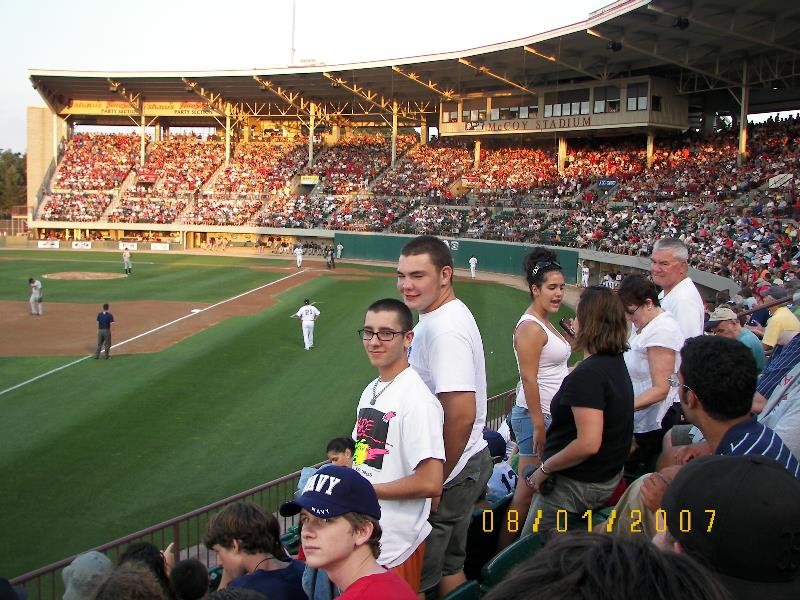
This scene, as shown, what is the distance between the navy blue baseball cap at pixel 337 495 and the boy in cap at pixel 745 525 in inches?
54.2

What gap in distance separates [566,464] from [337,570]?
5.63ft

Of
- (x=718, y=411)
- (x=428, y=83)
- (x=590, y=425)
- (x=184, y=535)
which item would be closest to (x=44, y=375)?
(x=184, y=535)

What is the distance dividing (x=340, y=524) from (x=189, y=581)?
2076 millimetres

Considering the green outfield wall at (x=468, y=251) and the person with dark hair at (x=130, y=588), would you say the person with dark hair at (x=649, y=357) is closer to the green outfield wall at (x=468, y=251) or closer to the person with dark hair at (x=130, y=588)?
the person with dark hair at (x=130, y=588)

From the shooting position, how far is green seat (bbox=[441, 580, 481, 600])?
401 centimetres

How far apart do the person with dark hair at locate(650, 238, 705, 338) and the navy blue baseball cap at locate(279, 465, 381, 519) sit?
180 inches

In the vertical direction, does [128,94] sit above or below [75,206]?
above

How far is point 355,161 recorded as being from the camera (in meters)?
62.7

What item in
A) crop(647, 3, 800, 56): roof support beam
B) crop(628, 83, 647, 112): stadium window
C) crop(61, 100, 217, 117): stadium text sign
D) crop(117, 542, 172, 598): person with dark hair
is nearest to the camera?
crop(117, 542, 172, 598): person with dark hair

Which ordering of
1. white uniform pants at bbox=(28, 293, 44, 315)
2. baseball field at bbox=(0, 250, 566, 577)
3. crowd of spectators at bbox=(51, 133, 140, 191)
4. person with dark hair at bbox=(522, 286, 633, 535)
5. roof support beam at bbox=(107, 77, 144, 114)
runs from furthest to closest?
crowd of spectators at bbox=(51, 133, 140, 191), roof support beam at bbox=(107, 77, 144, 114), white uniform pants at bbox=(28, 293, 44, 315), baseball field at bbox=(0, 250, 566, 577), person with dark hair at bbox=(522, 286, 633, 535)

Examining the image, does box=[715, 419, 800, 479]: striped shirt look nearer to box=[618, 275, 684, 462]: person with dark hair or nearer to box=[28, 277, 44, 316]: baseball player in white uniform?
box=[618, 275, 684, 462]: person with dark hair

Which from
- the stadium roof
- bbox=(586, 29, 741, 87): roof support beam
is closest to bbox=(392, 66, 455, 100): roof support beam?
the stadium roof

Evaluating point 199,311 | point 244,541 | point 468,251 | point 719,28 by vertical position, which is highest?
point 719,28

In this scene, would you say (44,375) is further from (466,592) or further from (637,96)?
(637,96)
